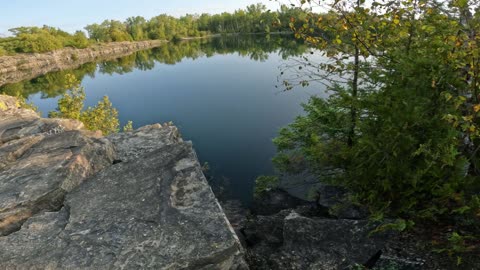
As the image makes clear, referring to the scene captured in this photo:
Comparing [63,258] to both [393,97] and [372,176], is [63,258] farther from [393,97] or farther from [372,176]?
[393,97]

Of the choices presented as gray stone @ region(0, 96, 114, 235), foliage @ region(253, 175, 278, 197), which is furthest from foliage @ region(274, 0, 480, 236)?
gray stone @ region(0, 96, 114, 235)

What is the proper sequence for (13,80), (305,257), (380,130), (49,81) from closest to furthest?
(305,257)
(380,130)
(49,81)
(13,80)

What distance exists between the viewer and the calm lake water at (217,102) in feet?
88.3

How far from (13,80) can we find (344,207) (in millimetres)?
96496

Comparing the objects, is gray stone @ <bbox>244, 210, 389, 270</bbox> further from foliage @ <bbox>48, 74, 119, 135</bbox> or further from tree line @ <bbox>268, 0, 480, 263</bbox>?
foliage @ <bbox>48, 74, 119, 135</bbox>

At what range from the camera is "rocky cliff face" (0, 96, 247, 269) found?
22.5 feet

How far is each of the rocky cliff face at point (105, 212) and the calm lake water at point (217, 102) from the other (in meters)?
4.40

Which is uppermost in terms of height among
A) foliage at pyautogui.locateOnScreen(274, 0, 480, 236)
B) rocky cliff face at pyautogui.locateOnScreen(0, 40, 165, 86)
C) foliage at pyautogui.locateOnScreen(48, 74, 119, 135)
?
foliage at pyautogui.locateOnScreen(274, 0, 480, 236)

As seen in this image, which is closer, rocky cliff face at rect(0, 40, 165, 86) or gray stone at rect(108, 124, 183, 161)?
gray stone at rect(108, 124, 183, 161)

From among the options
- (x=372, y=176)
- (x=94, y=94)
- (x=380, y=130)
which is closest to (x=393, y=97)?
(x=380, y=130)

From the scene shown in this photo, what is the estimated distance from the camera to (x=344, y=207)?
31.9 ft

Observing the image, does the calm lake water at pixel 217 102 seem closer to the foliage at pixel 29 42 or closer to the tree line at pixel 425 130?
the tree line at pixel 425 130

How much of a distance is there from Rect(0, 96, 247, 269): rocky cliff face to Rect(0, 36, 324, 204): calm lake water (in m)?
4.40

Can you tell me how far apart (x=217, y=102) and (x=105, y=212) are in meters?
39.2
